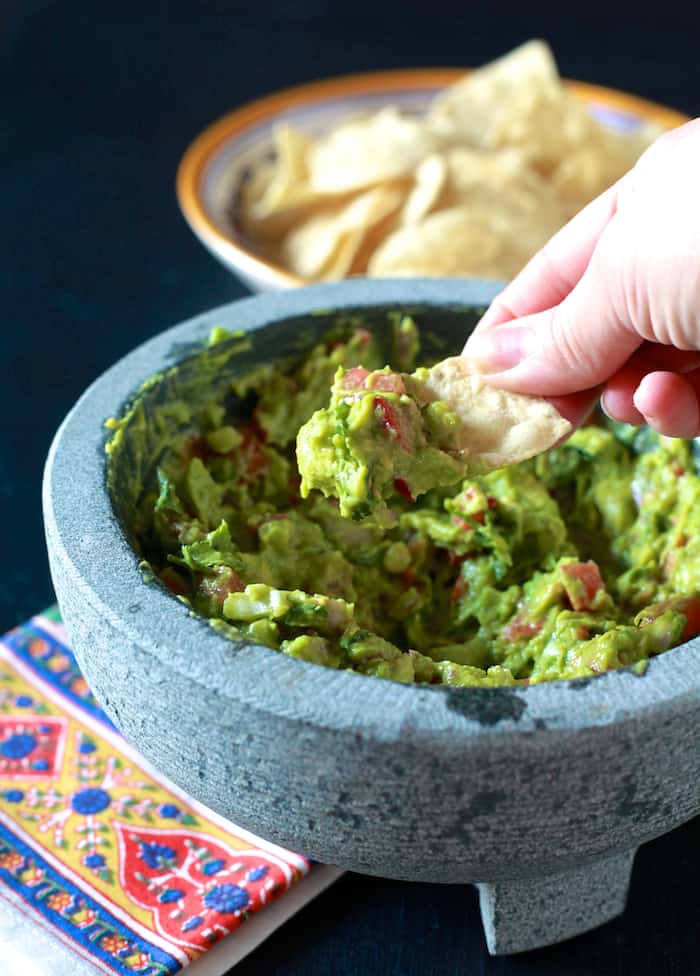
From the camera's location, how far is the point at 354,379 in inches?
52.7

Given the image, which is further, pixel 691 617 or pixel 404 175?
pixel 404 175

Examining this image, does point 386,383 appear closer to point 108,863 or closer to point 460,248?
point 108,863

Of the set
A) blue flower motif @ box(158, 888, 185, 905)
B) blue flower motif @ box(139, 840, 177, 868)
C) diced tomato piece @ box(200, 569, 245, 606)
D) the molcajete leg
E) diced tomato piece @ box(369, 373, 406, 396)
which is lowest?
the molcajete leg

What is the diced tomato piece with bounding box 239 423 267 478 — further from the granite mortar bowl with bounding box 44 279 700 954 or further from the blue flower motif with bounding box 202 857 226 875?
the blue flower motif with bounding box 202 857 226 875

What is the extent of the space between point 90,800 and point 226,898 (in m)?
0.25

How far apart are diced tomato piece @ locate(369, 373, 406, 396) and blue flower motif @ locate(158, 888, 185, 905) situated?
617 millimetres

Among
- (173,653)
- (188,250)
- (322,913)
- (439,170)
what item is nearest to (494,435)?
(173,653)

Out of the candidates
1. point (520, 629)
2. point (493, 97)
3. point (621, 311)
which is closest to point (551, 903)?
point (520, 629)

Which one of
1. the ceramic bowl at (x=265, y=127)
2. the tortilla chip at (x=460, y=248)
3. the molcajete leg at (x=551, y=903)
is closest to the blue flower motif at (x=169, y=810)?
the molcajete leg at (x=551, y=903)

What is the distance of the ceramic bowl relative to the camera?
2.38m


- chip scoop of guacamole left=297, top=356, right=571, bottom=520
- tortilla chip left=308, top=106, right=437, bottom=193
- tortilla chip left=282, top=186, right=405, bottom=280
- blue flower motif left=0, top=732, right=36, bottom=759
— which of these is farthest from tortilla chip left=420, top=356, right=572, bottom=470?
tortilla chip left=308, top=106, right=437, bottom=193

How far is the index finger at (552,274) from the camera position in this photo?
142 centimetres

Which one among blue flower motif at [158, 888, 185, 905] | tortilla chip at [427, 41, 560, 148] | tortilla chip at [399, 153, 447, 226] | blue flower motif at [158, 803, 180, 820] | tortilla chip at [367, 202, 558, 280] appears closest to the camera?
blue flower motif at [158, 888, 185, 905]

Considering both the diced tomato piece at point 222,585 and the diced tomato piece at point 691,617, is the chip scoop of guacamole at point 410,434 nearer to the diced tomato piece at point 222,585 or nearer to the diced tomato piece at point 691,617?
the diced tomato piece at point 222,585
